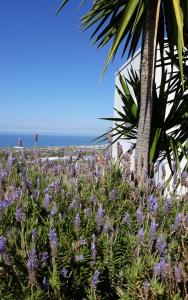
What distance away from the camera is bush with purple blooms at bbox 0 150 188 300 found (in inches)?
Answer: 77.9

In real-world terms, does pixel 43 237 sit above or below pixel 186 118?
below

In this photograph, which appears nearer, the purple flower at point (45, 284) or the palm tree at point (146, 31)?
the purple flower at point (45, 284)

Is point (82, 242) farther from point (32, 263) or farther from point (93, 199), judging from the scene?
point (93, 199)

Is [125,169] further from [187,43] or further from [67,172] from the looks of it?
[187,43]

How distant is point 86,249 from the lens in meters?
2.24

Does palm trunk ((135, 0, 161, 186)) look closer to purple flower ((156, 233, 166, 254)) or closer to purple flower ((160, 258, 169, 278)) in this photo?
purple flower ((156, 233, 166, 254))

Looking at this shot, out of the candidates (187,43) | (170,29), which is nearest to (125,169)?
(170,29)

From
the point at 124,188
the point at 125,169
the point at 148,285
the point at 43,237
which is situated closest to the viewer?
the point at 148,285

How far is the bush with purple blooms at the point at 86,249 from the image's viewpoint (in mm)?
1978

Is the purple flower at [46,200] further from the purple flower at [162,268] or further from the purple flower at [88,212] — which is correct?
the purple flower at [162,268]

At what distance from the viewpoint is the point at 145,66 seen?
439cm

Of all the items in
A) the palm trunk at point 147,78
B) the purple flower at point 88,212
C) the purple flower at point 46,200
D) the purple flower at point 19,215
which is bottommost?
the purple flower at point 88,212

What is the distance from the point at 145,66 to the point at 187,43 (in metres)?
1.34

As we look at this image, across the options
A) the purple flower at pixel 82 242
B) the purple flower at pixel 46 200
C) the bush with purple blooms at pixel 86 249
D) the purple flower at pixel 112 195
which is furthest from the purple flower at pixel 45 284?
the purple flower at pixel 112 195
